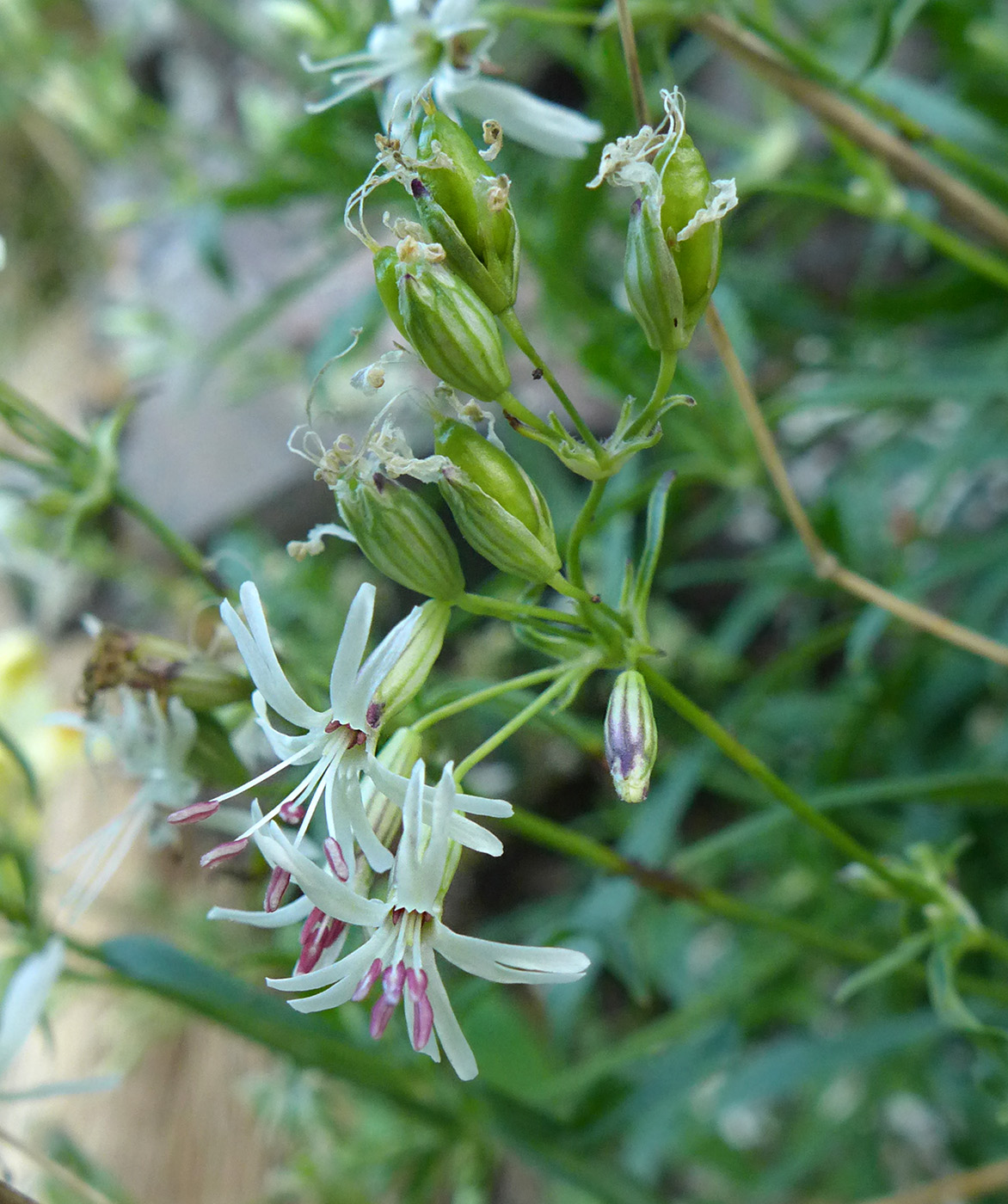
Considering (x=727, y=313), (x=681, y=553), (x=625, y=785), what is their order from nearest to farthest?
(x=625, y=785)
(x=727, y=313)
(x=681, y=553)

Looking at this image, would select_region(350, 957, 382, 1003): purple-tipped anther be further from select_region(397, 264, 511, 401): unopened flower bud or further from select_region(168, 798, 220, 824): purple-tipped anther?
select_region(397, 264, 511, 401): unopened flower bud

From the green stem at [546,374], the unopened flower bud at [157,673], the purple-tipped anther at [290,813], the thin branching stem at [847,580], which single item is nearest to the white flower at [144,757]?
the unopened flower bud at [157,673]

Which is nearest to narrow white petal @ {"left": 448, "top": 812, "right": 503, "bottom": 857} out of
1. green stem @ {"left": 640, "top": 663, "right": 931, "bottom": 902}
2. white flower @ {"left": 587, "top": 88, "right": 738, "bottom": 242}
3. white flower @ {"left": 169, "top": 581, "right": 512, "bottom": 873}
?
white flower @ {"left": 169, "top": 581, "right": 512, "bottom": 873}

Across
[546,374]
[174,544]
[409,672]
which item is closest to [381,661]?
[409,672]

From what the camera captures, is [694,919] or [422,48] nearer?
[422,48]

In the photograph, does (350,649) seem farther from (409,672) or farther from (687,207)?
(687,207)

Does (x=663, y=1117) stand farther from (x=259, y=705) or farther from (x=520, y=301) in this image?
(x=520, y=301)

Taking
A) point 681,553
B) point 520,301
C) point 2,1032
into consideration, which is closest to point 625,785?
point 2,1032

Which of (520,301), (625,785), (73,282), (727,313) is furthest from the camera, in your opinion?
(73,282)
